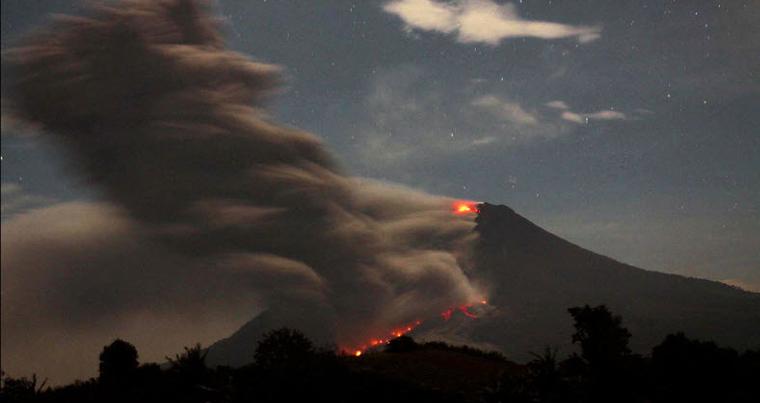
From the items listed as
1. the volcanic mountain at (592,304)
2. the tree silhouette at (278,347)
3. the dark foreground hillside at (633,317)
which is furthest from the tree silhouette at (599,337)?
the dark foreground hillside at (633,317)

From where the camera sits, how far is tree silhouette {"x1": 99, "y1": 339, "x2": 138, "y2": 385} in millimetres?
33281

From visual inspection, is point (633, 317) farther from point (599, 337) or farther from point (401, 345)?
point (599, 337)

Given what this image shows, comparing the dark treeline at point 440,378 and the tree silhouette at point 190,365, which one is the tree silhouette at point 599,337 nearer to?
the dark treeline at point 440,378

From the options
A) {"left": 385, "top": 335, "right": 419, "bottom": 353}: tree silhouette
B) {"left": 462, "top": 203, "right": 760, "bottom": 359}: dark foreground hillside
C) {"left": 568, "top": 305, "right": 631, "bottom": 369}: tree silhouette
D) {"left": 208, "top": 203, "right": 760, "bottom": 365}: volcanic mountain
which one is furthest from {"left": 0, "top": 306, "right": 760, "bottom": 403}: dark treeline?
{"left": 462, "top": 203, "right": 760, "bottom": 359}: dark foreground hillside

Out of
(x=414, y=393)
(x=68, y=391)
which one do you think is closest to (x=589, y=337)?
(x=414, y=393)

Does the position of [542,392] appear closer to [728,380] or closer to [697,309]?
[728,380]

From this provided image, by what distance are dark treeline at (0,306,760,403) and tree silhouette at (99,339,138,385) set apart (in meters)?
0.10

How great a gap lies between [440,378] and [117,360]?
19.1 metres

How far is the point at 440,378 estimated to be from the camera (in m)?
28.9

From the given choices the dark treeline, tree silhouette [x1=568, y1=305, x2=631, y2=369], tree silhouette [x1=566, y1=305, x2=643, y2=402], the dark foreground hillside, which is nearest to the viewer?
the dark treeline

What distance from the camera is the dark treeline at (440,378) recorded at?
67.3 ft

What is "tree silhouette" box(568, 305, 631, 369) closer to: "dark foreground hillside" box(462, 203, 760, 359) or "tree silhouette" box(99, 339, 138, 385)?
"tree silhouette" box(99, 339, 138, 385)

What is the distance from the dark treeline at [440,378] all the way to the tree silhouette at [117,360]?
10 centimetres

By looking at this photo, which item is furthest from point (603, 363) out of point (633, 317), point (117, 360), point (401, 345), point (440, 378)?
point (633, 317)
